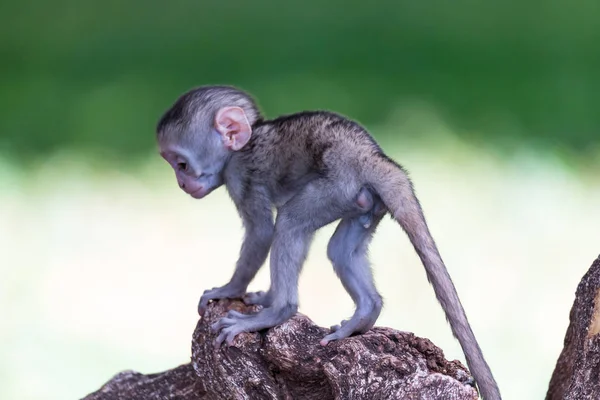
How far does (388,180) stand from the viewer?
2.87 meters

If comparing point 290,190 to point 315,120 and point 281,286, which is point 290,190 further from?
point 281,286

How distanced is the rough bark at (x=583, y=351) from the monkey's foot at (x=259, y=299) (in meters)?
0.97

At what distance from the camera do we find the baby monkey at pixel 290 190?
2877mm

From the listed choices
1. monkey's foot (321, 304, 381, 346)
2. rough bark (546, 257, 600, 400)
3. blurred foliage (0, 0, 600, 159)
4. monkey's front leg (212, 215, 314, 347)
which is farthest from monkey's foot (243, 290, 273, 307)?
blurred foliage (0, 0, 600, 159)

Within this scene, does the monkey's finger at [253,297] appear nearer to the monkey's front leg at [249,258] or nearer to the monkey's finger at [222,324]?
the monkey's front leg at [249,258]

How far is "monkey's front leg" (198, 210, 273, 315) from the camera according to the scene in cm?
315

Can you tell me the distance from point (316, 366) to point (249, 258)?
55 cm

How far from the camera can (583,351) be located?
2676mm

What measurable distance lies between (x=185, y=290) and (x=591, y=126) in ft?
8.67

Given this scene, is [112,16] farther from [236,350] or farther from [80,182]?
[236,350]

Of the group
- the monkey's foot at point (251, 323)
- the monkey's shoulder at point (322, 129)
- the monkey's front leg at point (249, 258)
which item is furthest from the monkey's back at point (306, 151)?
the monkey's foot at point (251, 323)

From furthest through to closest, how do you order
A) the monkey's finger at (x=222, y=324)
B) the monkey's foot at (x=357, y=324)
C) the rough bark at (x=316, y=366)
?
the monkey's finger at (x=222, y=324) → the monkey's foot at (x=357, y=324) → the rough bark at (x=316, y=366)

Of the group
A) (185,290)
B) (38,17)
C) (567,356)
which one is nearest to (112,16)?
(38,17)

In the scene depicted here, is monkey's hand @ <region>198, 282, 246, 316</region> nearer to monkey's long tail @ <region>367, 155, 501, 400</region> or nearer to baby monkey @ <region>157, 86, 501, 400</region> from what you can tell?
baby monkey @ <region>157, 86, 501, 400</region>
